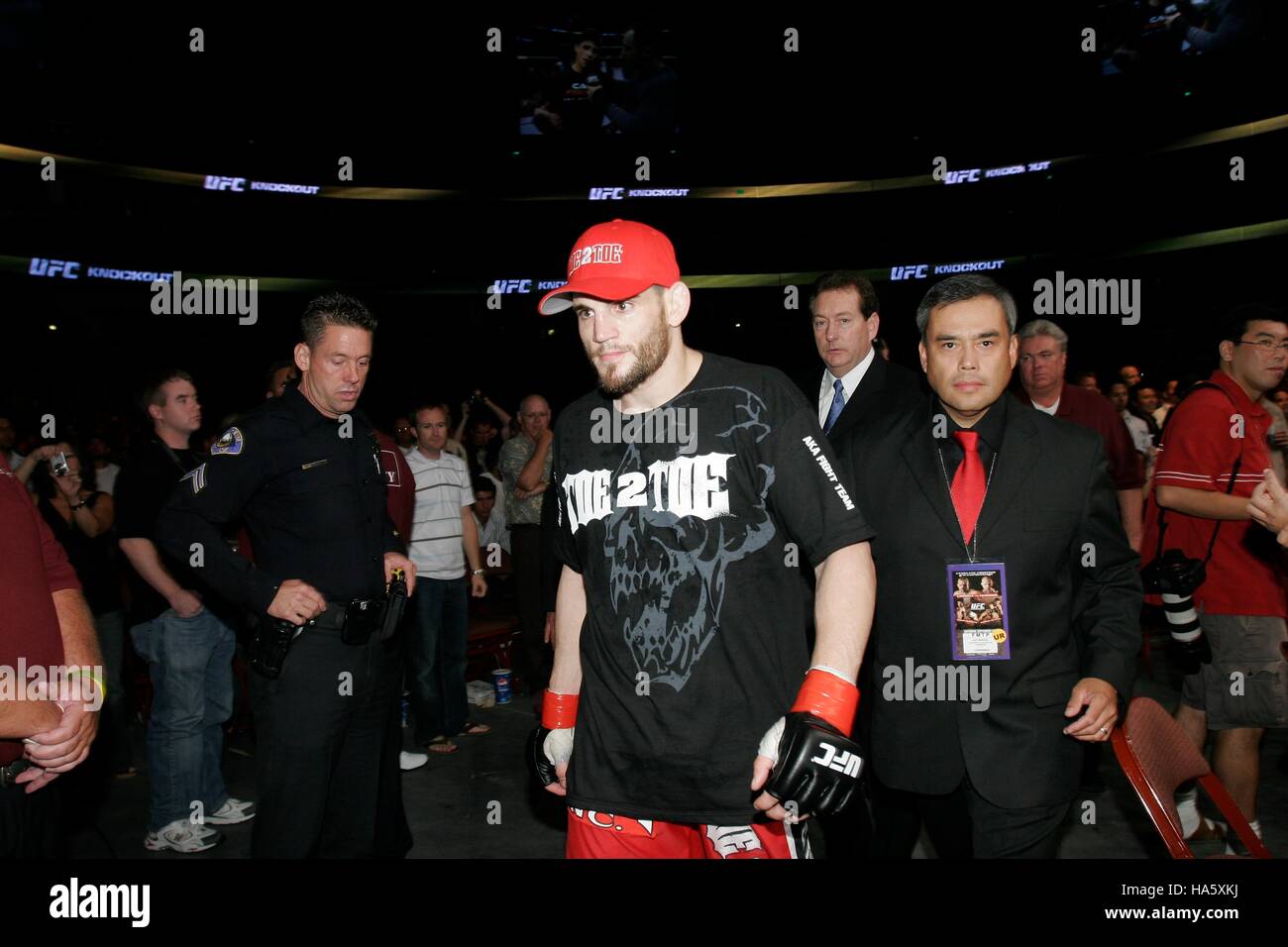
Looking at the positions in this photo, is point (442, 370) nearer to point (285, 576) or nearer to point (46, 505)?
point (46, 505)

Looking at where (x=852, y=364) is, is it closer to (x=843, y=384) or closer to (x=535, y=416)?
(x=843, y=384)

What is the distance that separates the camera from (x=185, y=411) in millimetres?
4785

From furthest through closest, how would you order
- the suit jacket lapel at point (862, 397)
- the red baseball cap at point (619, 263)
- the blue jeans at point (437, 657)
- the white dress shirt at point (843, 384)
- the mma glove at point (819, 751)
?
the blue jeans at point (437, 657), the white dress shirt at point (843, 384), the suit jacket lapel at point (862, 397), the red baseball cap at point (619, 263), the mma glove at point (819, 751)

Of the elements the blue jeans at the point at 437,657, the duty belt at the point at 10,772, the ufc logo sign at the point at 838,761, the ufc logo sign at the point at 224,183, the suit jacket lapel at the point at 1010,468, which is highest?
the ufc logo sign at the point at 224,183

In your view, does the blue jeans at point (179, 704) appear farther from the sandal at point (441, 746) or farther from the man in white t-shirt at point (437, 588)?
the sandal at point (441, 746)

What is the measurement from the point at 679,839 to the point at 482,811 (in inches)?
120

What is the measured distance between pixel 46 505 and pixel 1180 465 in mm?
5328

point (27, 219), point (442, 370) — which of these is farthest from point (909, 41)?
point (27, 219)

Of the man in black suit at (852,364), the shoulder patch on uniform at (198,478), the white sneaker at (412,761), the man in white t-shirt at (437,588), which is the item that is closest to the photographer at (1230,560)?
the man in black suit at (852,364)

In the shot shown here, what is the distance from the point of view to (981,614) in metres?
2.55

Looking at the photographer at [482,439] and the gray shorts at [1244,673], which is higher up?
the photographer at [482,439]

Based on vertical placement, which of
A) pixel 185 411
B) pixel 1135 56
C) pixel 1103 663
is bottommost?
pixel 1103 663

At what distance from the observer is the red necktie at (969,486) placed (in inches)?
104

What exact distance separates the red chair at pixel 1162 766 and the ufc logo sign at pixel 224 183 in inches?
839
